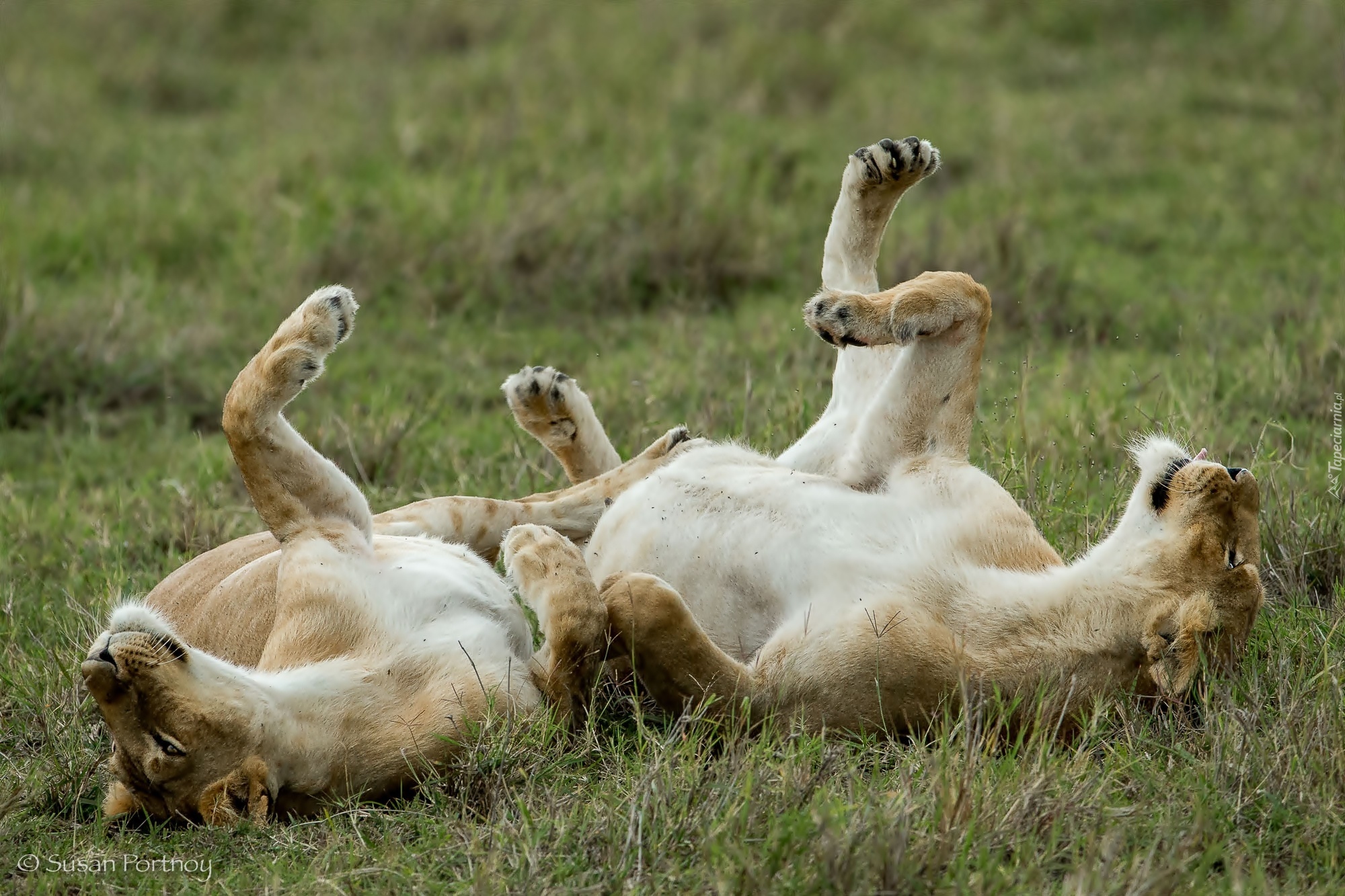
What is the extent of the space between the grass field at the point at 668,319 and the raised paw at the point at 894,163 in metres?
0.76

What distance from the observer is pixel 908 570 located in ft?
11.0

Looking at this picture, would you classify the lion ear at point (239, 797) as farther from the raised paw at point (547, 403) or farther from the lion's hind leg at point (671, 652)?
the raised paw at point (547, 403)

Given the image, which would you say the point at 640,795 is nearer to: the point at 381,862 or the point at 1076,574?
the point at 381,862

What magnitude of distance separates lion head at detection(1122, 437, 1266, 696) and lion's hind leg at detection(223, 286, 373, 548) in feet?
5.76

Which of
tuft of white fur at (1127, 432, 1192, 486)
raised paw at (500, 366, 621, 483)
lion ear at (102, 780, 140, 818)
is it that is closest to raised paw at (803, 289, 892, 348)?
tuft of white fur at (1127, 432, 1192, 486)

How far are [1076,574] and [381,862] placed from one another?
154cm

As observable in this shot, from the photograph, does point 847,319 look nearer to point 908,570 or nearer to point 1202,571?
point 908,570

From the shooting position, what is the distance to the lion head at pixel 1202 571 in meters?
3.20

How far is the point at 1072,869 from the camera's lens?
8.71ft

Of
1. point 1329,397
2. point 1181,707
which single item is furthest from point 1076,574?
point 1329,397

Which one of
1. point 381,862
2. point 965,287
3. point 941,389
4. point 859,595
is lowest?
point 381,862

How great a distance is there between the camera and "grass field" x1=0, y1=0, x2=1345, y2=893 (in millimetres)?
2840

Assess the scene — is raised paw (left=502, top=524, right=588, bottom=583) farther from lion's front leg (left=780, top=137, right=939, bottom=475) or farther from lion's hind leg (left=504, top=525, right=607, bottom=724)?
lion's front leg (left=780, top=137, right=939, bottom=475)

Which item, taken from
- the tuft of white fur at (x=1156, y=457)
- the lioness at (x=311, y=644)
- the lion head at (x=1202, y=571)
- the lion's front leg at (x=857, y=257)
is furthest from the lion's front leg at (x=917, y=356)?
the lioness at (x=311, y=644)
